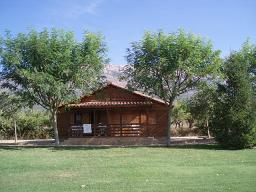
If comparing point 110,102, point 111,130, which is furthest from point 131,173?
point 110,102

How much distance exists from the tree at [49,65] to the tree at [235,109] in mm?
9417

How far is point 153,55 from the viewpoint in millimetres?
31641

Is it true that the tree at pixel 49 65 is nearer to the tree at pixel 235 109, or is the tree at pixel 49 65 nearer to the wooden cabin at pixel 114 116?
the wooden cabin at pixel 114 116

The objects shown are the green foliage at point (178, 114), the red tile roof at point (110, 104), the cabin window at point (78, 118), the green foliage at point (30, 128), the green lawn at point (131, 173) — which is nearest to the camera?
the green lawn at point (131, 173)

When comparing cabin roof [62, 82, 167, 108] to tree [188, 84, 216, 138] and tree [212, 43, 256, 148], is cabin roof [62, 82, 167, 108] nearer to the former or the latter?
tree [188, 84, 216, 138]

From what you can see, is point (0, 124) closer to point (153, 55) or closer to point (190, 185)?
point (153, 55)

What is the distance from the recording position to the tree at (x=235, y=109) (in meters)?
28.0

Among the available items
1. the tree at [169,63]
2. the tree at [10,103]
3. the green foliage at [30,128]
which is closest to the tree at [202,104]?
the tree at [169,63]

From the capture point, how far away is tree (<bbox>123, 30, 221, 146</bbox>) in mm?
30922

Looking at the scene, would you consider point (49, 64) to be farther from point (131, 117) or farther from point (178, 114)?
point (178, 114)

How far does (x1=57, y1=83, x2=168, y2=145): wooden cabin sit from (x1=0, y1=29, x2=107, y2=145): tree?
3257mm

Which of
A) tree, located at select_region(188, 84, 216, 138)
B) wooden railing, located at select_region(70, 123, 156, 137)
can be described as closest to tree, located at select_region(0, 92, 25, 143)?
wooden railing, located at select_region(70, 123, 156, 137)

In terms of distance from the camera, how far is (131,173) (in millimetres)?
16422

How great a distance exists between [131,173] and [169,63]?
15.7 m
